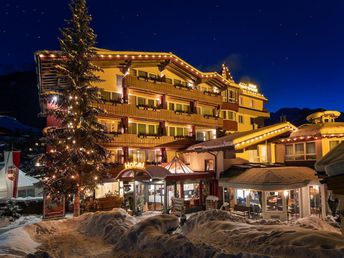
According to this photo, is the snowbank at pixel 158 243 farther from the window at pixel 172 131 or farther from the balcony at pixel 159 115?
the window at pixel 172 131

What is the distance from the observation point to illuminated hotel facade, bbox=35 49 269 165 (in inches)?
1162

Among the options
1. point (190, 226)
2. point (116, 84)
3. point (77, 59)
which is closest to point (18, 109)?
point (116, 84)

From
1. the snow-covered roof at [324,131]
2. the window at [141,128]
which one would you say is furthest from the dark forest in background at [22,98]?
the snow-covered roof at [324,131]

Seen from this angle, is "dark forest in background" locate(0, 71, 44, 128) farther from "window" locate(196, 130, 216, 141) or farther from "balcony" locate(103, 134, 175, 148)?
"balcony" locate(103, 134, 175, 148)

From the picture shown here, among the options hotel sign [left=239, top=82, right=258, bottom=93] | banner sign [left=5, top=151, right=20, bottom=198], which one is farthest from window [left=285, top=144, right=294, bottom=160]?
banner sign [left=5, top=151, right=20, bottom=198]

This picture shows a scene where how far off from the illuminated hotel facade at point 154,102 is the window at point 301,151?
38.0 feet

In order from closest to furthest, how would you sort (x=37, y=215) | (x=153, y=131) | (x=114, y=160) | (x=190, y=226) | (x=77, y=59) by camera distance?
(x=190, y=226)
(x=77, y=59)
(x=37, y=215)
(x=114, y=160)
(x=153, y=131)

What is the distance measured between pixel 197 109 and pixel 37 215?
73.7 ft

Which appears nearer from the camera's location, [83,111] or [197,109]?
[83,111]

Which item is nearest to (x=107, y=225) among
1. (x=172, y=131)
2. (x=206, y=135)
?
(x=172, y=131)

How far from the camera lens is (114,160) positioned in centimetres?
2973

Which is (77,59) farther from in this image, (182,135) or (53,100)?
(182,135)

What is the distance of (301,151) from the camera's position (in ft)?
84.8

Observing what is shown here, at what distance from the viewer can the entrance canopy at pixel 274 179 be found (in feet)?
65.6
